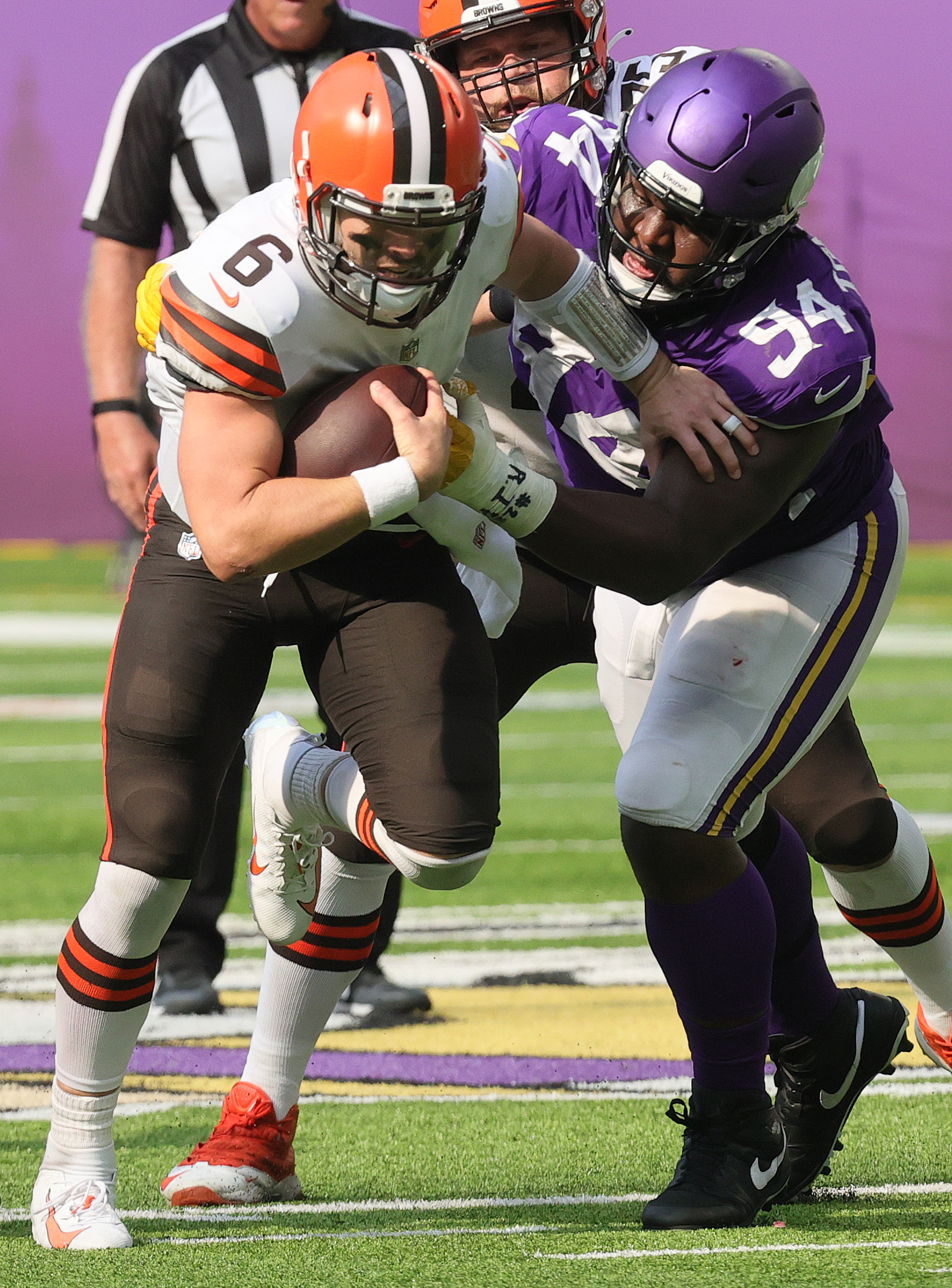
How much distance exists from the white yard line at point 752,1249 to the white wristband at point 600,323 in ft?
4.46

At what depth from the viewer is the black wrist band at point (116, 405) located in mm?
4527

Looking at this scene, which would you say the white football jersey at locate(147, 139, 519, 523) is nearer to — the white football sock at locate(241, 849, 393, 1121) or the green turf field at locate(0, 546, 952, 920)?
the white football sock at locate(241, 849, 393, 1121)

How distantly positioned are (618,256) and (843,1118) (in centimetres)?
153

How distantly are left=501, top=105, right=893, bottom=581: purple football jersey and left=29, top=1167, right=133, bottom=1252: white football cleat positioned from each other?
4.69 ft

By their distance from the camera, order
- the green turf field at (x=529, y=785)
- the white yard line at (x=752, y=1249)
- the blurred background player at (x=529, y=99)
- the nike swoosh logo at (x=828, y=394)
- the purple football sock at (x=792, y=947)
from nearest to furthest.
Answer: the white yard line at (x=752, y=1249) < the nike swoosh logo at (x=828, y=394) < the purple football sock at (x=792, y=947) < the blurred background player at (x=529, y=99) < the green turf field at (x=529, y=785)

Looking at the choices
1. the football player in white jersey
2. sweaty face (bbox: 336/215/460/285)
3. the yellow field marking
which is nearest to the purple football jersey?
the football player in white jersey

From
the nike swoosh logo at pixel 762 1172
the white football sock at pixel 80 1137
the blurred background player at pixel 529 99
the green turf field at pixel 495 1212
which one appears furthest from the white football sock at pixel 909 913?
the white football sock at pixel 80 1137

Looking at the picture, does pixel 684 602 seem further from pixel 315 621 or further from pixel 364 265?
pixel 364 265

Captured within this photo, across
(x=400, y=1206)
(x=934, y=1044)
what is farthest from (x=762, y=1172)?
(x=934, y=1044)

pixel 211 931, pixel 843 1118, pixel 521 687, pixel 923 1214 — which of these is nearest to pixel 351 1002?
pixel 211 931

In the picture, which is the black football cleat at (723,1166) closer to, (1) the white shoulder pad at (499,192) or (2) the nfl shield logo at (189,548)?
(2) the nfl shield logo at (189,548)

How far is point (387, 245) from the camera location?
2771 millimetres

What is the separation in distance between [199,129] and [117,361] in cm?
Answer: 59

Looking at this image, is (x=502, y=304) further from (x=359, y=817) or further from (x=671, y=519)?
(x=359, y=817)
